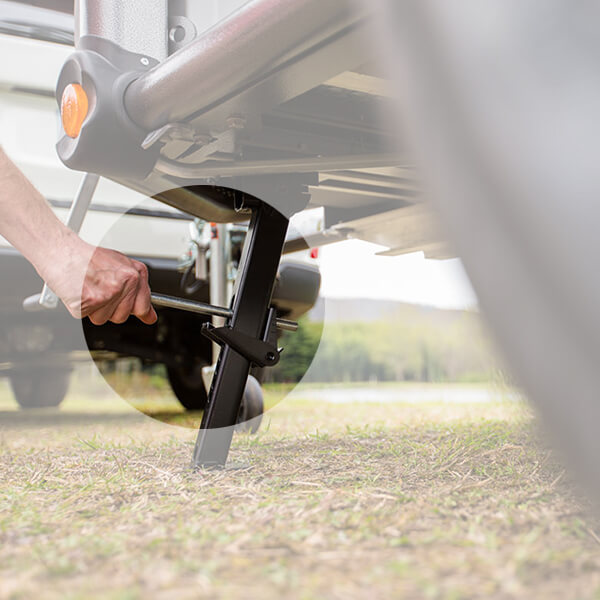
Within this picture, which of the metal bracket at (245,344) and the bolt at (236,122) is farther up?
the bolt at (236,122)

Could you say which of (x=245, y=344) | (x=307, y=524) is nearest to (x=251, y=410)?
(x=245, y=344)

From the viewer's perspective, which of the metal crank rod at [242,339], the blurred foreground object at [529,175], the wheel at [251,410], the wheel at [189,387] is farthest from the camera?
the wheel at [189,387]

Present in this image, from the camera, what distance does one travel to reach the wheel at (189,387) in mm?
2830

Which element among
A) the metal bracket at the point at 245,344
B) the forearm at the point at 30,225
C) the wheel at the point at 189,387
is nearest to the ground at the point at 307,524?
the metal bracket at the point at 245,344

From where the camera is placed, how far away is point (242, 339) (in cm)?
101

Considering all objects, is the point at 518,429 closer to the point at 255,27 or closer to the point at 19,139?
the point at 255,27

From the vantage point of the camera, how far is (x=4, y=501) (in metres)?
0.80

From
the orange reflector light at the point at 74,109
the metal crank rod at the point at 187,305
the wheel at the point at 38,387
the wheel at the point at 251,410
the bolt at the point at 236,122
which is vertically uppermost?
the orange reflector light at the point at 74,109

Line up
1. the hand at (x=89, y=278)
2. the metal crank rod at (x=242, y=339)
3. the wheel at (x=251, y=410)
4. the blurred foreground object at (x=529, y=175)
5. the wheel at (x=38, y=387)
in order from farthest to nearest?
1. the wheel at (x=38, y=387)
2. the wheel at (x=251, y=410)
3. the metal crank rod at (x=242, y=339)
4. the hand at (x=89, y=278)
5. the blurred foreground object at (x=529, y=175)

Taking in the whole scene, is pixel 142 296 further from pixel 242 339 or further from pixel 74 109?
pixel 74 109

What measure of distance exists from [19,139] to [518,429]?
72.7 inches

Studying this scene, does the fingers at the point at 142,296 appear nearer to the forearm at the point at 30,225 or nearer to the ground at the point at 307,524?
the forearm at the point at 30,225

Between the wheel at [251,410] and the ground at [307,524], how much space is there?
1.31ft

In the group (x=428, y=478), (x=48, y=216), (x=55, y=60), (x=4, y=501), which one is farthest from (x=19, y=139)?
(x=428, y=478)
